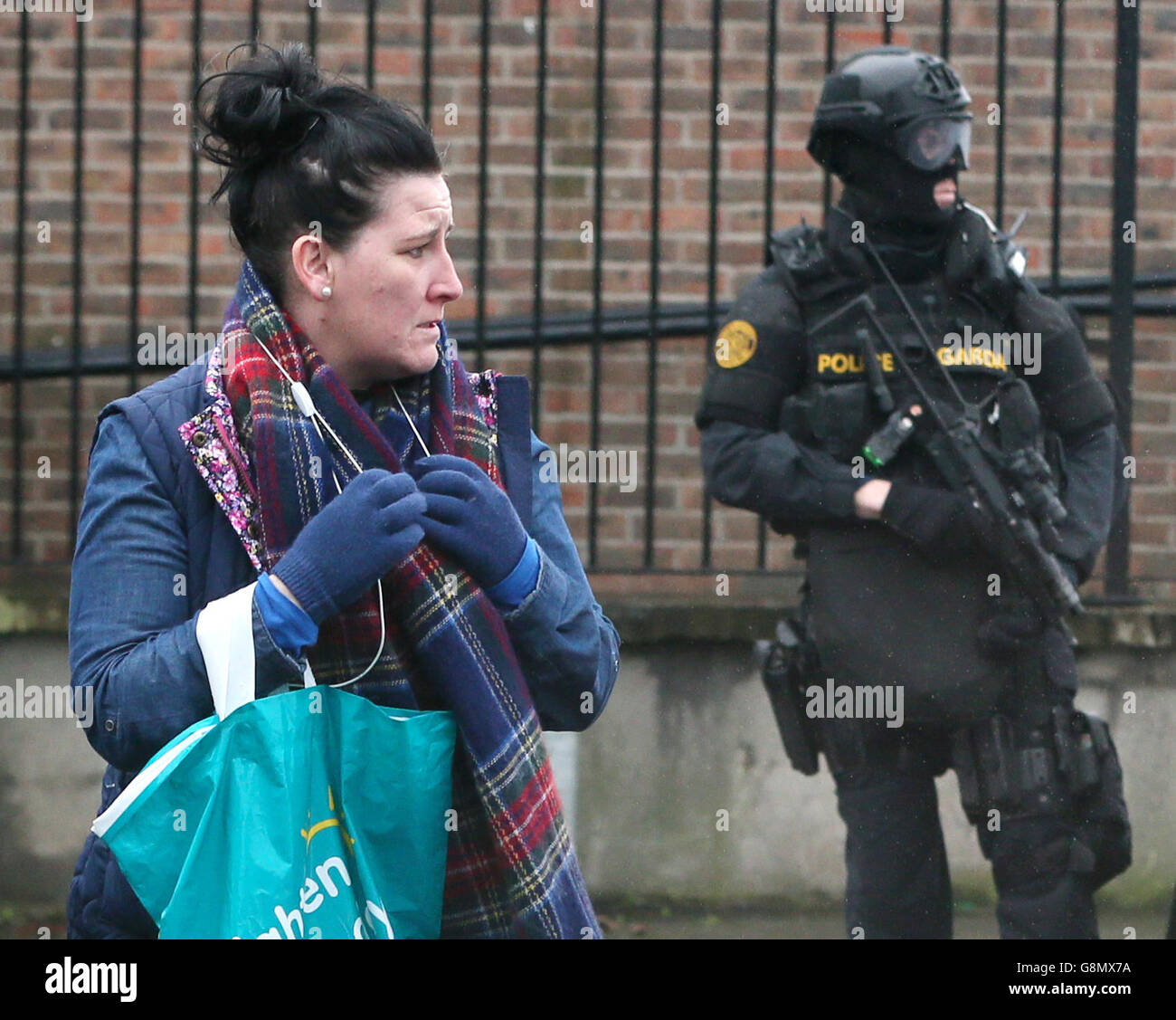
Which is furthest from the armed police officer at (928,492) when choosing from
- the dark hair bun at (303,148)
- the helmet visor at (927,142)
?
the dark hair bun at (303,148)

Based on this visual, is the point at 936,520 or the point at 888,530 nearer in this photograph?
the point at 936,520

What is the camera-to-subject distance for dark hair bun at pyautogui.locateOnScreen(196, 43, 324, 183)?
2162mm

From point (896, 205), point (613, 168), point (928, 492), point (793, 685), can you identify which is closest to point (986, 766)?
point (793, 685)

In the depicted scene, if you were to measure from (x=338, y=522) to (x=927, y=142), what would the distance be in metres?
2.28

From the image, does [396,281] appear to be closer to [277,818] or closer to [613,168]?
[277,818]

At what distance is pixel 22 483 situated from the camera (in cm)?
533

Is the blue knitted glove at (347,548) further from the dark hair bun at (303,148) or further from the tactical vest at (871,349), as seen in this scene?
the tactical vest at (871,349)

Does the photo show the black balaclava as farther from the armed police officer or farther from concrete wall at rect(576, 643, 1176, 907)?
concrete wall at rect(576, 643, 1176, 907)

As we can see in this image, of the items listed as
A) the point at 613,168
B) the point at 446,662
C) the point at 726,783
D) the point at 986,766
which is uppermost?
the point at 613,168

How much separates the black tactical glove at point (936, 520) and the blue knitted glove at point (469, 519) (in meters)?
1.88

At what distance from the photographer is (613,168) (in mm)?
5473

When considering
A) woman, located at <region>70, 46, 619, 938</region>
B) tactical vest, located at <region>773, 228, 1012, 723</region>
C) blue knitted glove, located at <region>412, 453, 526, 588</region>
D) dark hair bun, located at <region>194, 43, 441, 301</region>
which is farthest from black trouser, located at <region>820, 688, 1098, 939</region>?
dark hair bun, located at <region>194, 43, 441, 301</region>

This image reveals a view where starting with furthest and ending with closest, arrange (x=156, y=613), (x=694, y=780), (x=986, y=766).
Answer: (x=694, y=780), (x=986, y=766), (x=156, y=613)
